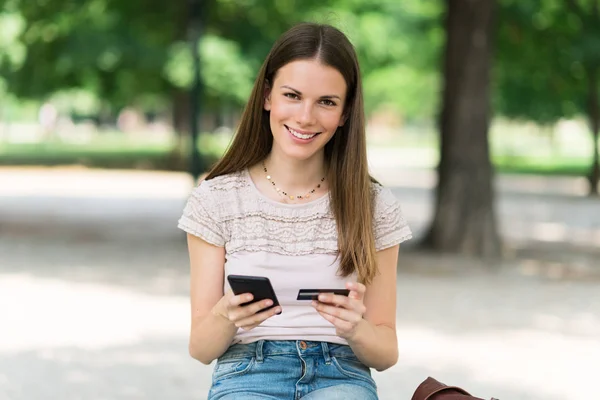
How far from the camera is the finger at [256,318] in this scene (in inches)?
110

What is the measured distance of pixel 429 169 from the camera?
39094mm

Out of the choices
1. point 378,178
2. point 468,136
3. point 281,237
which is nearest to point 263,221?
point 281,237

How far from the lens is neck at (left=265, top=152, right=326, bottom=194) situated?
3.34m

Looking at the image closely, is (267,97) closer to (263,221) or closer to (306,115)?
(306,115)

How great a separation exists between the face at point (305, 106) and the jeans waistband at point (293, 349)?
0.57 m

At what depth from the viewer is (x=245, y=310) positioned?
280cm

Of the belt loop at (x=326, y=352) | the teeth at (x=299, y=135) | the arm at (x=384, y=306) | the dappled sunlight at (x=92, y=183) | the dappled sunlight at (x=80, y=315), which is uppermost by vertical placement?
the teeth at (x=299, y=135)

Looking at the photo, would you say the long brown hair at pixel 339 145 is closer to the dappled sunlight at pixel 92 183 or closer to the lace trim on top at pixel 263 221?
the lace trim on top at pixel 263 221

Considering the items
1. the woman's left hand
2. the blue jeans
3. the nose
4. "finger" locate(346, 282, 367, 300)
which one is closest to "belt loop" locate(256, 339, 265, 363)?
the blue jeans

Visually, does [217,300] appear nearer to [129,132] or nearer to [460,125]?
[460,125]

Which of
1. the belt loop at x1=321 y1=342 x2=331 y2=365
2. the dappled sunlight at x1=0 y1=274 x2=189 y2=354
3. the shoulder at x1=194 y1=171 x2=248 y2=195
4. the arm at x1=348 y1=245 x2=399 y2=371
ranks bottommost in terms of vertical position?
the dappled sunlight at x1=0 y1=274 x2=189 y2=354

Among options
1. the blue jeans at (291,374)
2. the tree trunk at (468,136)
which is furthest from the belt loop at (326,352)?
the tree trunk at (468,136)

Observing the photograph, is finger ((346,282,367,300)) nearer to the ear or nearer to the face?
the face

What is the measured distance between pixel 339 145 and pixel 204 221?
494 millimetres
